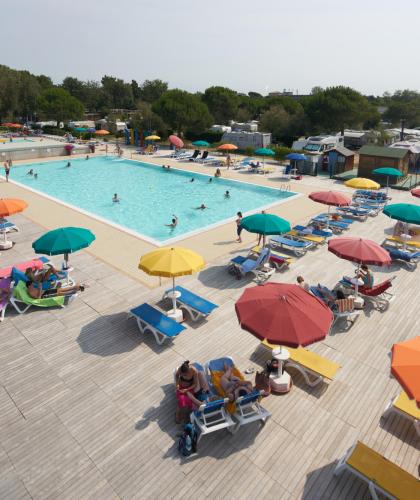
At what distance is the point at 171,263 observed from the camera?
8.84 meters

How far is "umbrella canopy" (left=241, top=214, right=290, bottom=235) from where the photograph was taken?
11.8 meters

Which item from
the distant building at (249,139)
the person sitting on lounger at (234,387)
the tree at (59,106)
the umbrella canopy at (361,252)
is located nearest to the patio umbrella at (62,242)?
the person sitting on lounger at (234,387)

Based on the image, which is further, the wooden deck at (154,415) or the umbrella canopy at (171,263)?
the umbrella canopy at (171,263)

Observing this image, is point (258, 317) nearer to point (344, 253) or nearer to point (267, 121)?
point (344, 253)

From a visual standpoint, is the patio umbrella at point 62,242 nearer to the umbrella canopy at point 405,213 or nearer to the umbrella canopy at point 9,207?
the umbrella canopy at point 9,207

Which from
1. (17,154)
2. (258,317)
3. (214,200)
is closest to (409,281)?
(258,317)

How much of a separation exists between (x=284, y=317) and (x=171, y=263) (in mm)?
Result: 3424

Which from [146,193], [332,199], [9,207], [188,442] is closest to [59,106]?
[146,193]

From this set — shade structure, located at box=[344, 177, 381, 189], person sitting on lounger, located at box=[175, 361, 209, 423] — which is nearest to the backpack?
person sitting on lounger, located at box=[175, 361, 209, 423]

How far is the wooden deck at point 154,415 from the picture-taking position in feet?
18.7

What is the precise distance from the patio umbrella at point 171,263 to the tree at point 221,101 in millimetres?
66489

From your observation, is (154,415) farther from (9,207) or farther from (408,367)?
(9,207)

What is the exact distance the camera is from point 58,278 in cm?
1109

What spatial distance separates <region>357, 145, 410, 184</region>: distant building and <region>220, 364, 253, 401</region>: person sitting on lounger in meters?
24.6
